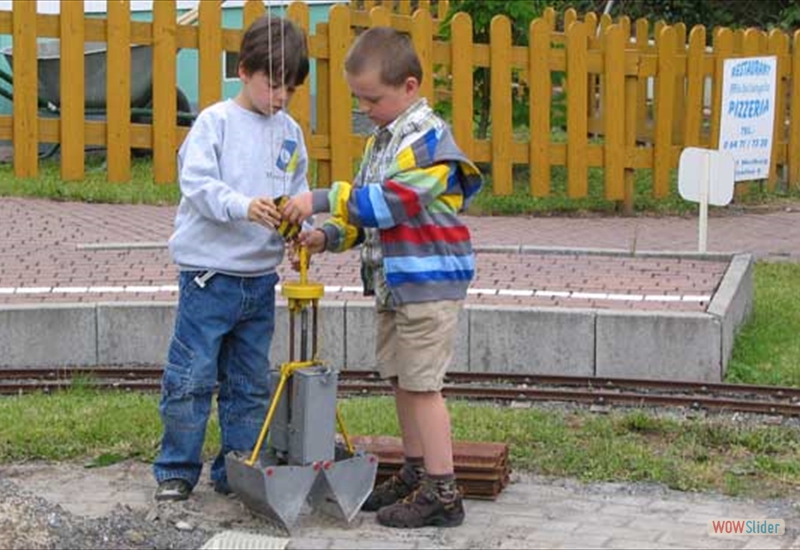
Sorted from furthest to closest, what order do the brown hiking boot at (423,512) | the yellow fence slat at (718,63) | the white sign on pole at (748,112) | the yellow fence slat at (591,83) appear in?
the yellow fence slat at (718,63), the yellow fence slat at (591,83), the white sign on pole at (748,112), the brown hiking boot at (423,512)

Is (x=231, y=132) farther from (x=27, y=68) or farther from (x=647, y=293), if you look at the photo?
(x=27, y=68)

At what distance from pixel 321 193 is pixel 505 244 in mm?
6041

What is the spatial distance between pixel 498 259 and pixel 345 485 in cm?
491

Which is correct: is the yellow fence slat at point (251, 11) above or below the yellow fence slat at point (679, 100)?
above

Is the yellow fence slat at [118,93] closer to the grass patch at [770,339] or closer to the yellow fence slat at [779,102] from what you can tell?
the grass patch at [770,339]

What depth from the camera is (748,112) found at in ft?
44.9

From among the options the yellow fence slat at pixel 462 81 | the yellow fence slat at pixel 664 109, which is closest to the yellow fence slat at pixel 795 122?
the yellow fence slat at pixel 664 109

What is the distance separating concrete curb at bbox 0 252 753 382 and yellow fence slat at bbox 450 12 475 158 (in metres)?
5.26

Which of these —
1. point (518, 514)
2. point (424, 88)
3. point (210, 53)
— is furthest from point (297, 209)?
point (424, 88)

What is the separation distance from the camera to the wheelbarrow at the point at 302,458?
5.23m

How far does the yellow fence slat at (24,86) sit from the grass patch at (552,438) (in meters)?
5.98

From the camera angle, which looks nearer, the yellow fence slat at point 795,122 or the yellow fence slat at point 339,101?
the yellow fence slat at point 339,101

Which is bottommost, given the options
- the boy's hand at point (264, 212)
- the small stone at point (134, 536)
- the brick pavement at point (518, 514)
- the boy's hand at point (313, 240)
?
the brick pavement at point (518, 514)

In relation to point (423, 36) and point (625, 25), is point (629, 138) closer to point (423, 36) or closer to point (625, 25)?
point (423, 36)
